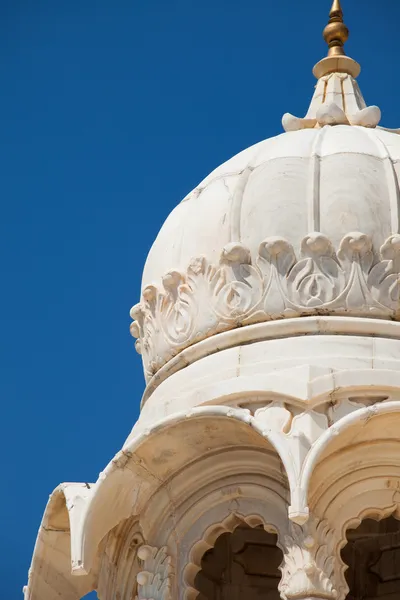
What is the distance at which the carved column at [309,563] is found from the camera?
19.3 meters

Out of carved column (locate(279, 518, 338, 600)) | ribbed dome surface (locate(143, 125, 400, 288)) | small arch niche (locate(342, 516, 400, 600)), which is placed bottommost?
carved column (locate(279, 518, 338, 600))

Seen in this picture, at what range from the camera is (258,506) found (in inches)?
806

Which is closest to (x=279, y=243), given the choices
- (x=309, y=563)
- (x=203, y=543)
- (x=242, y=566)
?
(x=203, y=543)

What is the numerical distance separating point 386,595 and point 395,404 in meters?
5.43

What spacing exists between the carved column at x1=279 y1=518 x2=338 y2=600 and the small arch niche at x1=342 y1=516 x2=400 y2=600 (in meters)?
4.55

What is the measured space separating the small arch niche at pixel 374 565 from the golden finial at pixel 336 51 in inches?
217

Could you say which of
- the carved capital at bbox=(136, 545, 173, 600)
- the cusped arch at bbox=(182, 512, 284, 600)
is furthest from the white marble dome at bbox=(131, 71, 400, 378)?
Result: the carved capital at bbox=(136, 545, 173, 600)

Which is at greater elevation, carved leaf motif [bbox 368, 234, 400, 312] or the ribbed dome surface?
the ribbed dome surface

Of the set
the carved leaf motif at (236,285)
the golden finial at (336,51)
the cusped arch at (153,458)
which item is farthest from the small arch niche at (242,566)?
the golden finial at (336,51)

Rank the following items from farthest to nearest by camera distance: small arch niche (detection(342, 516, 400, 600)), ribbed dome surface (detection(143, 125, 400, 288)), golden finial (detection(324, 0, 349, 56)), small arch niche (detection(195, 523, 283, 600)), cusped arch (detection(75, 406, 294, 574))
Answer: golden finial (detection(324, 0, 349, 56)) < small arch niche (detection(342, 516, 400, 600)) < small arch niche (detection(195, 523, 283, 600)) < ribbed dome surface (detection(143, 125, 400, 288)) < cusped arch (detection(75, 406, 294, 574))

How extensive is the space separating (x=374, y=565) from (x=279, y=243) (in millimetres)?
5309

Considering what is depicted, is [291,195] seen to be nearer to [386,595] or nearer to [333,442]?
[333,442]

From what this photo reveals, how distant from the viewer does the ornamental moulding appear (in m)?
20.8

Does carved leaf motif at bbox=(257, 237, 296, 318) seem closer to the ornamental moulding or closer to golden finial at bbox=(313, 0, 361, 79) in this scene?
the ornamental moulding
